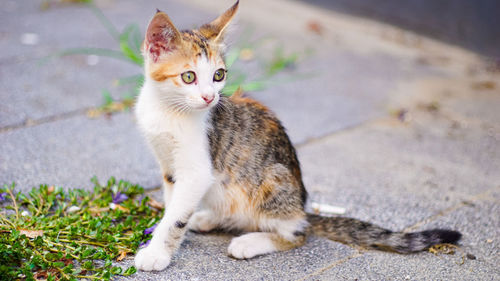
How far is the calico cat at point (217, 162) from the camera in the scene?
2586mm

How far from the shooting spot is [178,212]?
2670 millimetres

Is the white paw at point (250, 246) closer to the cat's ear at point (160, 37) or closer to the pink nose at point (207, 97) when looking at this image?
the pink nose at point (207, 97)

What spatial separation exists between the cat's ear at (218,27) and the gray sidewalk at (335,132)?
3.83ft

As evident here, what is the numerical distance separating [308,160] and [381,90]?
192 cm

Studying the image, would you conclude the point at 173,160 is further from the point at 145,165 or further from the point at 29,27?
the point at 29,27

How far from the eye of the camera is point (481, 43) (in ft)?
22.2

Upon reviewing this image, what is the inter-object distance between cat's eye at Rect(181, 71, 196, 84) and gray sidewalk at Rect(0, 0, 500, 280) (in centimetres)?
95

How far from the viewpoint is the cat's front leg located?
2.66 metres

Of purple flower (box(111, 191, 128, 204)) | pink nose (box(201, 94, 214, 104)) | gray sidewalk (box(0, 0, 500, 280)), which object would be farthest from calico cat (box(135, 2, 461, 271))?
purple flower (box(111, 191, 128, 204))

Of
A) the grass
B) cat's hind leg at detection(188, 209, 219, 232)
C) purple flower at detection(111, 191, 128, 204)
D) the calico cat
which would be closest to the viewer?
the calico cat

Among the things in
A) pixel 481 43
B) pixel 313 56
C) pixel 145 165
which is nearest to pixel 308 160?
pixel 145 165

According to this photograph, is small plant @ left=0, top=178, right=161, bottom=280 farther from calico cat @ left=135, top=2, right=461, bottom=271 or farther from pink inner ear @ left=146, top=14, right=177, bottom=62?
pink inner ear @ left=146, top=14, right=177, bottom=62

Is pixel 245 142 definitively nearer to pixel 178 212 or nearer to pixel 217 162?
pixel 217 162

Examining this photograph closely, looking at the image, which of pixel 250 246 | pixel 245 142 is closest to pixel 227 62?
pixel 245 142
